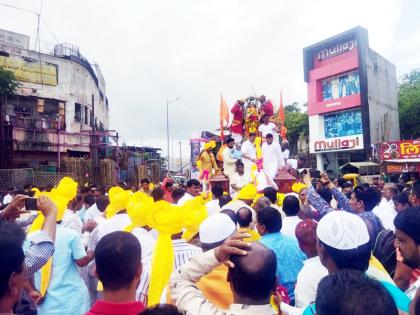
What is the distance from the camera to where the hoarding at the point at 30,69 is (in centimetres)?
2706

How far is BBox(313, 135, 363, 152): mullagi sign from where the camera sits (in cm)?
3262

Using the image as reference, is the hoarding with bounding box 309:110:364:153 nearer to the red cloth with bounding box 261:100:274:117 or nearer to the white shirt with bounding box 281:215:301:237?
the red cloth with bounding box 261:100:274:117

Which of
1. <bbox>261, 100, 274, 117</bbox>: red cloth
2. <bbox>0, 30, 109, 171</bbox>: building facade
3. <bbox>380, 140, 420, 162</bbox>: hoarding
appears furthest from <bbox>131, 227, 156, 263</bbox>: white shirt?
<bbox>380, 140, 420, 162</bbox>: hoarding

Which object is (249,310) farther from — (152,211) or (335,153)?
(335,153)

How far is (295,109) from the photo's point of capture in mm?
45938

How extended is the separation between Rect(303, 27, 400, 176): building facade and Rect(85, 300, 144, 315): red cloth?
107ft

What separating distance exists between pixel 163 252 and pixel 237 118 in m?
12.2

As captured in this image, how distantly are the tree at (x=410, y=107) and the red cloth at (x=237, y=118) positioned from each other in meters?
25.9

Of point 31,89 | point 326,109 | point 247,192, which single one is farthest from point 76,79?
point 247,192

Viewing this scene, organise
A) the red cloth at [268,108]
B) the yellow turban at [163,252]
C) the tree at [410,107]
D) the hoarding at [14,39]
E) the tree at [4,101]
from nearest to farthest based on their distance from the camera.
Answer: the yellow turban at [163,252], the red cloth at [268,108], the tree at [4,101], the hoarding at [14,39], the tree at [410,107]

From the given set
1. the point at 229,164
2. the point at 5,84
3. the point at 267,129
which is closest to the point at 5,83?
the point at 5,84

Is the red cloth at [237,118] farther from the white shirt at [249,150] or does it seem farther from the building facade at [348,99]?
the building facade at [348,99]

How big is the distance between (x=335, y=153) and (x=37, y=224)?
34.1 metres

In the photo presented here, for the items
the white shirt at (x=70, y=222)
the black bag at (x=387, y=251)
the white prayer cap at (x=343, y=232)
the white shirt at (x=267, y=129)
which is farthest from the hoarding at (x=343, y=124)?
the white prayer cap at (x=343, y=232)
